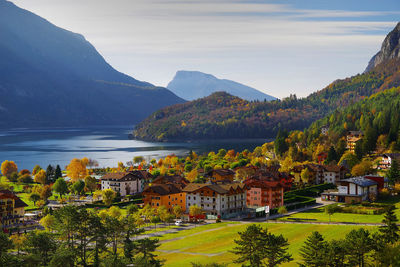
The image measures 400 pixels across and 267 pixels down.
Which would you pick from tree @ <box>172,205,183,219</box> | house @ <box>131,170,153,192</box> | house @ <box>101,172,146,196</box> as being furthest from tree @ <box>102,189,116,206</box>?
house @ <box>131,170,153,192</box>

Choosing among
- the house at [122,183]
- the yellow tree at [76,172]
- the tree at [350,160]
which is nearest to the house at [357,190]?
the tree at [350,160]

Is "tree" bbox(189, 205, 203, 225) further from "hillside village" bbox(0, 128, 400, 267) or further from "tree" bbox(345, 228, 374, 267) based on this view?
"tree" bbox(345, 228, 374, 267)

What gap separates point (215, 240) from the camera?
56.1 m

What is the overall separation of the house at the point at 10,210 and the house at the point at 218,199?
24391 mm

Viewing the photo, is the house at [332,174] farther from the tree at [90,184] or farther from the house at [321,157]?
the tree at [90,184]

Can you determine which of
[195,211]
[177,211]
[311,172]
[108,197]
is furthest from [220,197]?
[311,172]

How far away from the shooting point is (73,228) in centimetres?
4562

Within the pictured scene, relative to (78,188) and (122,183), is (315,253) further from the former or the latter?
(78,188)

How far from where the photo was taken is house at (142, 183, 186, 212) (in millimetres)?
78188

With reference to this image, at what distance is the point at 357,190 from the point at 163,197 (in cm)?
3033

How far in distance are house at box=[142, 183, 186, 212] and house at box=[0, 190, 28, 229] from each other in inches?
724

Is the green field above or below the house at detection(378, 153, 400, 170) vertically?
below

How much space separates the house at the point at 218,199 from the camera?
247ft

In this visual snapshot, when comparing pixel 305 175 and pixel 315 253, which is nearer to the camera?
pixel 315 253
